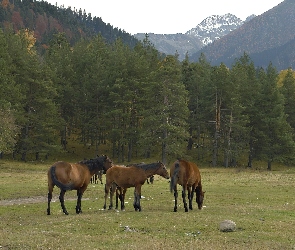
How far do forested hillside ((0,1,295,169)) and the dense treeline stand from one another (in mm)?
163

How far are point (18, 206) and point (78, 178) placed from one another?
5.24 meters

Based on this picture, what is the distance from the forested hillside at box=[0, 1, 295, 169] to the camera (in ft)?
194

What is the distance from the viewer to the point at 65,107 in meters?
71.8

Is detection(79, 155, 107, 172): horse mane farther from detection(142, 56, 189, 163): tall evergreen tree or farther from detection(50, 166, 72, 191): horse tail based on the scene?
detection(142, 56, 189, 163): tall evergreen tree

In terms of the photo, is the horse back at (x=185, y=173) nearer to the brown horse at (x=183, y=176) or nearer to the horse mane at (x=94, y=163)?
the brown horse at (x=183, y=176)

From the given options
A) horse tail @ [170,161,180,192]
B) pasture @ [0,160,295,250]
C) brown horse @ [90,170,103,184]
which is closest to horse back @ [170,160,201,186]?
horse tail @ [170,161,180,192]

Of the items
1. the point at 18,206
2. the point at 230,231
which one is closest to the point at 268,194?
the point at 230,231

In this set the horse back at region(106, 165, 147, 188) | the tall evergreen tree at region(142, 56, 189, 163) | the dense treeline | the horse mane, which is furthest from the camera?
the dense treeline

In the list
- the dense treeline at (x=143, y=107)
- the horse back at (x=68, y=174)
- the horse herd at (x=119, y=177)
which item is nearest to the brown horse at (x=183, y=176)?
the horse herd at (x=119, y=177)

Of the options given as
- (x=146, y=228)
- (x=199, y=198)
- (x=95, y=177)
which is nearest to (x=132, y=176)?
(x=199, y=198)

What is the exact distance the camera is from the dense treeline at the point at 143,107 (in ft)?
194

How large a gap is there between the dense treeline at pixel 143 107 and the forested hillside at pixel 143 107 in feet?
0.53

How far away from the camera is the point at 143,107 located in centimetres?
6562

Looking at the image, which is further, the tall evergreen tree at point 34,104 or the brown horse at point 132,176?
the tall evergreen tree at point 34,104
